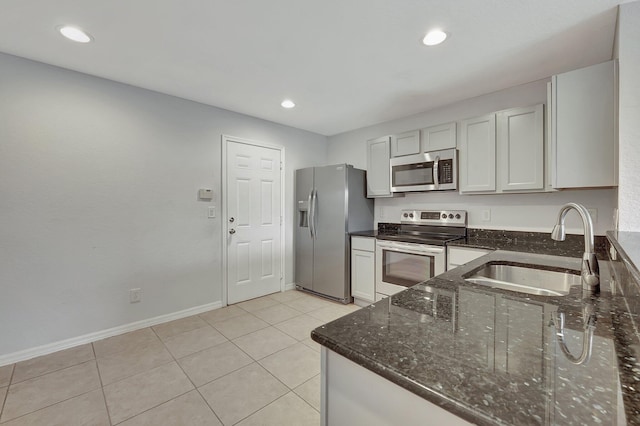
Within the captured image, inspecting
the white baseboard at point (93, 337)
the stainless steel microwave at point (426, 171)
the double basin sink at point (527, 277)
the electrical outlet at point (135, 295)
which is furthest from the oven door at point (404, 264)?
the electrical outlet at point (135, 295)

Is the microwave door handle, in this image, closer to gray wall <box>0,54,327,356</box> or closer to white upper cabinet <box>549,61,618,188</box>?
white upper cabinet <box>549,61,618,188</box>

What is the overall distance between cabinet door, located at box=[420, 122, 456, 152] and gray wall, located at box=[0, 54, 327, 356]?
93.3 inches

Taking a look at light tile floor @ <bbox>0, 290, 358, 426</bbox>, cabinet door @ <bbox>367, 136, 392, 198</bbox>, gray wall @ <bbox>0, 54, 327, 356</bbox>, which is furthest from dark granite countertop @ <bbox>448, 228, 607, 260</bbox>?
gray wall @ <bbox>0, 54, 327, 356</bbox>

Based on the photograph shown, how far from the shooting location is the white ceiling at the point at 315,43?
1660 mm

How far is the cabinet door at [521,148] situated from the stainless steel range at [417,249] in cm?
63

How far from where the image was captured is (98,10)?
66.4 inches

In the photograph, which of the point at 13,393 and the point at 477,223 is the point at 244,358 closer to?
the point at 13,393

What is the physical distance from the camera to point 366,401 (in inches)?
27.1

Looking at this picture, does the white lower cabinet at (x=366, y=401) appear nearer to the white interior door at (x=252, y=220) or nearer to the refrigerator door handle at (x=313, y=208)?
the white interior door at (x=252, y=220)

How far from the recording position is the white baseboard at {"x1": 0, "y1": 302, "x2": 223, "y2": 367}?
2189mm

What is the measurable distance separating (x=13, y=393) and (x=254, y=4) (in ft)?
9.62

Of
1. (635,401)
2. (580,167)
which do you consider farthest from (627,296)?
(580,167)

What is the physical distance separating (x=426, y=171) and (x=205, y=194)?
251 cm

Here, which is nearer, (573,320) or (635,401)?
(635,401)
